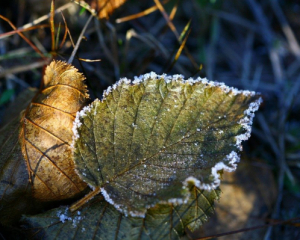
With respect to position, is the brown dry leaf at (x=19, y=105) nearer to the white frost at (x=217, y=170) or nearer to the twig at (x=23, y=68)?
the twig at (x=23, y=68)

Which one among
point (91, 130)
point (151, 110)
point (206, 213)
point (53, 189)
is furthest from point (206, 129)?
point (53, 189)

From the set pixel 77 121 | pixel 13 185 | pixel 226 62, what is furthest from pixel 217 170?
pixel 226 62

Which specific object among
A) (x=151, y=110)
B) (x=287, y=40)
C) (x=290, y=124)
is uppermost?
(x=287, y=40)

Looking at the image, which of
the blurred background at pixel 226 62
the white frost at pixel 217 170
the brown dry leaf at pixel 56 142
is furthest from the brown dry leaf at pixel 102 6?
the white frost at pixel 217 170

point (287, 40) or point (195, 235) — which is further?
point (287, 40)

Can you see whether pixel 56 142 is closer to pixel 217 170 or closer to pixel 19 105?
pixel 19 105

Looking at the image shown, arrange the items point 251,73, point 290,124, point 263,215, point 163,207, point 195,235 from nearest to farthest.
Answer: point 163,207
point 195,235
point 263,215
point 290,124
point 251,73

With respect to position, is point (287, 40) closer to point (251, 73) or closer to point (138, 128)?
point (251, 73)
